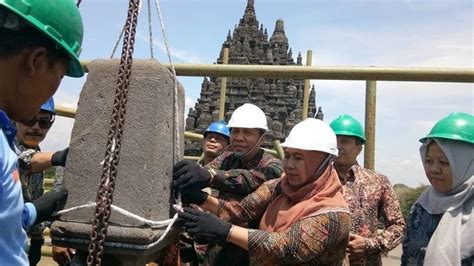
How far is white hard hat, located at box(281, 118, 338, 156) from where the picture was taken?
84.5 inches

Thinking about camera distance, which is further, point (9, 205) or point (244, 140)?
point (244, 140)

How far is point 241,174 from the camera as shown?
2480mm

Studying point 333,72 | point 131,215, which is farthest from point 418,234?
point 131,215

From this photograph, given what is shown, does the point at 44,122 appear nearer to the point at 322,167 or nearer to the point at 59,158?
the point at 59,158

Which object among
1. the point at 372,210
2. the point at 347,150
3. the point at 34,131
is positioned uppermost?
the point at 34,131

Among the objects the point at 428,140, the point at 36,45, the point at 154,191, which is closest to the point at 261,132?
the point at 428,140

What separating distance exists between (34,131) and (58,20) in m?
2.02

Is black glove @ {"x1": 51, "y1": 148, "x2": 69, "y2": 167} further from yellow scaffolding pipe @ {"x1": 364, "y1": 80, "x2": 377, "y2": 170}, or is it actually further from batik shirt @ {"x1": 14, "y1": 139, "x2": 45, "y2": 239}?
yellow scaffolding pipe @ {"x1": 364, "y1": 80, "x2": 377, "y2": 170}

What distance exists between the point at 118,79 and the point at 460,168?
162 cm

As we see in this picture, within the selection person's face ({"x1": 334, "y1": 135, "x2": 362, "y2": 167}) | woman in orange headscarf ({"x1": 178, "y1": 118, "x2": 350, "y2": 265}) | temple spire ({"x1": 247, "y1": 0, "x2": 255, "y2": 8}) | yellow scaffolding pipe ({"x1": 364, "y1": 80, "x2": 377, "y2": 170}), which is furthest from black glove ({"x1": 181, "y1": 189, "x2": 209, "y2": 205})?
temple spire ({"x1": 247, "y1": 0, "x2": 255, "y2": 8})

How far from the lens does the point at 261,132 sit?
2887 mm

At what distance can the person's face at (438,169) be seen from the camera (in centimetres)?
228

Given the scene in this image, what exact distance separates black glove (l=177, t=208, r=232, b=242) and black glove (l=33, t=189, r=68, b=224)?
1.56 ft

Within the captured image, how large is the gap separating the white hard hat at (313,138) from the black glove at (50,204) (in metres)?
1.00
